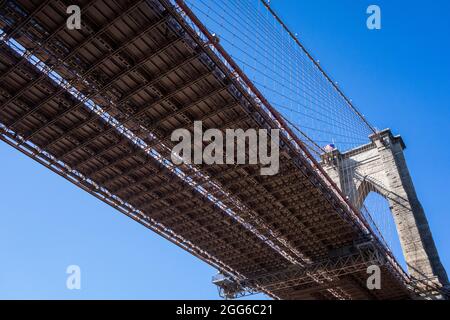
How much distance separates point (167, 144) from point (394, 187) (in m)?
26.9

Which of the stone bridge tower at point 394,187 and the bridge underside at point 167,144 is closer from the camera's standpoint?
the bridge underside at point 167,144

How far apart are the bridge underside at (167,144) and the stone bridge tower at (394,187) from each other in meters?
2.87

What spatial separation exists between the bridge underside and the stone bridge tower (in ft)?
9.41

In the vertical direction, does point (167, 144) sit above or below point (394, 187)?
below

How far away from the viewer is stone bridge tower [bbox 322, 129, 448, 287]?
36906 mm

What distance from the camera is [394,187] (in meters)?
41.7

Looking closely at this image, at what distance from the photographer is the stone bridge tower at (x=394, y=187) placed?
121 feet

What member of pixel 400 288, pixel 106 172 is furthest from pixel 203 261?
pixel 400 288

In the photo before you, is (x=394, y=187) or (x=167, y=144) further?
(x=394, y=187)

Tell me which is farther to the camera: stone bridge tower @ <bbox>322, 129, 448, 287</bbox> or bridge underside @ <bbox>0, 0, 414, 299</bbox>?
stone bridge tower @ <bbox>322, 129, 448, 287</bbox>

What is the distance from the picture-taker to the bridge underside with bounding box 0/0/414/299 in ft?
59.3

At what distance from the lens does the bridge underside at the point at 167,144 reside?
18078 millimetres
